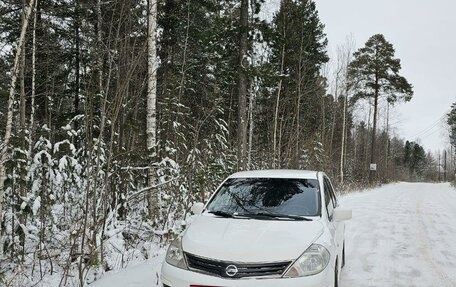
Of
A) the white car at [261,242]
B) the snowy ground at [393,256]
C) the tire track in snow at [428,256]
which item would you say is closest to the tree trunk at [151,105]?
the snowy ground at [393,256]

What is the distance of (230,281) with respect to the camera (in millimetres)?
3584

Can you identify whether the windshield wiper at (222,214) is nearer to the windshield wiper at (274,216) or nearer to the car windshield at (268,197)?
the car windshield at (268,197)

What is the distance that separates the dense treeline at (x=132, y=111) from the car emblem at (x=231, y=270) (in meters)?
2.28

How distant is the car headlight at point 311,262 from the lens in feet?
12.1

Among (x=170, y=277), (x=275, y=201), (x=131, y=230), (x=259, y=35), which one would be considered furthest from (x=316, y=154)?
(x=170, y=277)

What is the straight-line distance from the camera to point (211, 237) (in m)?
4.10

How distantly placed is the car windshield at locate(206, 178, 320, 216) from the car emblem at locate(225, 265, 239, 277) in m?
1.24

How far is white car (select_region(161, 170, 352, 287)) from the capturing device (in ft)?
12.0

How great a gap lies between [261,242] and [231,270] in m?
0.43

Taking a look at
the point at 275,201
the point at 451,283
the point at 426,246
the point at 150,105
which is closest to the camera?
the point at 275,201

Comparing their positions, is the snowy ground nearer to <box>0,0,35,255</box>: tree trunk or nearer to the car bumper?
the car bumper

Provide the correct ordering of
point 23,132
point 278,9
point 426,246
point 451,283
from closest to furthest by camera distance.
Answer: point 451,283
point 23,132
point 426,246
point 278,9

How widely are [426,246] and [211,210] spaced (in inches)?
233

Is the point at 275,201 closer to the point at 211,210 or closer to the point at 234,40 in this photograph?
the point at 211,210
